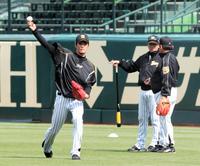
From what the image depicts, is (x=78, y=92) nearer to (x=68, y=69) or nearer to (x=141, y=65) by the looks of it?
(x=68, y=69)

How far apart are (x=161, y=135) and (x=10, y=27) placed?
10067 millimetres

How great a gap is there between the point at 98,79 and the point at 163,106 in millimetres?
7644

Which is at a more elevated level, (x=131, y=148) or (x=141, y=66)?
(x=141, y=66)

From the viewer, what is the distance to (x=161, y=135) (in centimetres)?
1418

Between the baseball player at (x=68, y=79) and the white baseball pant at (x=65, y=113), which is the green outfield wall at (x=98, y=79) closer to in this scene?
the baseball player at (x=68, y=79)

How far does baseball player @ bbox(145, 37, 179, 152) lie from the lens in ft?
45.3

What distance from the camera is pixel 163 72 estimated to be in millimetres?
13797

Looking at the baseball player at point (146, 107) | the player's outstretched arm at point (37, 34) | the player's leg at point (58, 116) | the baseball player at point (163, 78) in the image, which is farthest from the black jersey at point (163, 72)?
the player's outstretched arm at point (37, 34)

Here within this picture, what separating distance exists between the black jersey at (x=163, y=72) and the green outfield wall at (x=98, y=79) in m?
6.50

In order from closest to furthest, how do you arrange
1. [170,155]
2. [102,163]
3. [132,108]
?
[102,163] → [170,155] → [132,108]

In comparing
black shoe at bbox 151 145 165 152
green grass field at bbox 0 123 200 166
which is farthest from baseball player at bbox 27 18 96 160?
black shoe at bbox 151 145 165 152

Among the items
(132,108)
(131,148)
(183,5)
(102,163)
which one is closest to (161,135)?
(131,148)

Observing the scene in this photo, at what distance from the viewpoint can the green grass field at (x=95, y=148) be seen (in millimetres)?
12180

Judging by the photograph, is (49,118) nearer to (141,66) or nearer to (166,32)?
(166,32)
